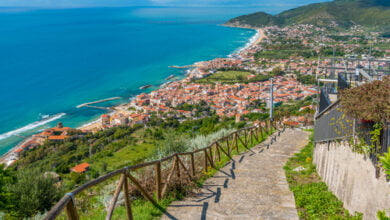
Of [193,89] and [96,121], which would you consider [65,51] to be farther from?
[96,121]

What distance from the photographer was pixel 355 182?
4164 millimetres

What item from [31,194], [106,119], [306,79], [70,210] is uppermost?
[70,210]

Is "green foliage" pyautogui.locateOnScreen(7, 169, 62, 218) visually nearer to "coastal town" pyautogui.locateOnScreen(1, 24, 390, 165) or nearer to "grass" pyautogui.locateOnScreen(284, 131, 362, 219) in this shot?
"grass" pyautogui.locateOnScreen(284, 131, 362, 219)

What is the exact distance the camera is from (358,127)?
433 cm

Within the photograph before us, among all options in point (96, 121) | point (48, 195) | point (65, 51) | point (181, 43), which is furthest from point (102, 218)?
point (181, 43)

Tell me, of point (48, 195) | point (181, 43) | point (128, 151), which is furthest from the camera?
point (181, 43)

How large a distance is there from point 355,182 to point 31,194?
20.1ft

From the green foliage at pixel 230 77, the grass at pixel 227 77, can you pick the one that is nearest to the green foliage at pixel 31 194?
the green foliage at pixel 230 77

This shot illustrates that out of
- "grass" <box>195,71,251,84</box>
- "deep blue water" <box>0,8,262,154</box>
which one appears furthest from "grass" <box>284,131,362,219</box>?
"grass" <box>195,71,251,84</box>

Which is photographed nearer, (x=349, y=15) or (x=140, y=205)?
(x=140, y=205)

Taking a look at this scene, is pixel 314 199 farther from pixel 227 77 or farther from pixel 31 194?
pixel 227 77

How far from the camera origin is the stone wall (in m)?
3.51

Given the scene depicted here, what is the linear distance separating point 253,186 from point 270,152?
4.50m

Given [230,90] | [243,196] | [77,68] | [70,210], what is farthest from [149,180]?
[77,68]
